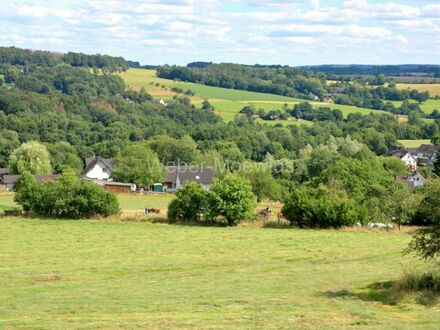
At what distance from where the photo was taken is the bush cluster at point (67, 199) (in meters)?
57.2

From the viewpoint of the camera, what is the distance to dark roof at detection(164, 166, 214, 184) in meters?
98.9

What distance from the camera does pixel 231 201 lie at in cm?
5491

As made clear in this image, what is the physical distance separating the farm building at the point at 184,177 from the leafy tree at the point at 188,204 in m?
39.4

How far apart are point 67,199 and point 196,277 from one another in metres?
26.0

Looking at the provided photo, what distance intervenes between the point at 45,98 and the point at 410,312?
533ft

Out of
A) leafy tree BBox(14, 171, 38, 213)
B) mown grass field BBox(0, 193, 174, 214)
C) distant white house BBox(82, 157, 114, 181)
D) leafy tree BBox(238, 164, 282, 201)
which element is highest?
leafy tree BBox(14, 171, 38, 213)

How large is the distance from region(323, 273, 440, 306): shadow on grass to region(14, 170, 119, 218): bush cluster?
3032 centimetres

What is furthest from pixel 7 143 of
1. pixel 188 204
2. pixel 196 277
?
pixel 196 277

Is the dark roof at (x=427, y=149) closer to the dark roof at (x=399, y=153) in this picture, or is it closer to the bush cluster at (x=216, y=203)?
the dark roof at (x=399, y=153)

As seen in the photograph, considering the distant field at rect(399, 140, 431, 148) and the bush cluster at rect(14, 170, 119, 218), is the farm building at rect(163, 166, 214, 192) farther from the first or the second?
the distant field at rect(399, 140, 431, 148)

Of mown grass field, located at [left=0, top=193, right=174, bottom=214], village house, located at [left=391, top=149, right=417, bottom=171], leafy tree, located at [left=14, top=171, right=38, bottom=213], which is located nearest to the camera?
leafy tree, located at [left=14, top=171, right=38, bottom=213]

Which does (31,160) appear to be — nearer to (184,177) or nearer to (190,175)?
(184,177)

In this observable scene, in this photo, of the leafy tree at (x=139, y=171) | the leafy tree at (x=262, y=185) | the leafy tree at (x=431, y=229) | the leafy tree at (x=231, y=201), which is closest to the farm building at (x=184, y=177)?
the leafy tree at (x=139, y=171)

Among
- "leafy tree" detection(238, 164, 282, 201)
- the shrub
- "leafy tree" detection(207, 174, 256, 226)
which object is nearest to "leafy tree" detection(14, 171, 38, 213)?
"leafy tree" detection(207, 174, 256, 226)
